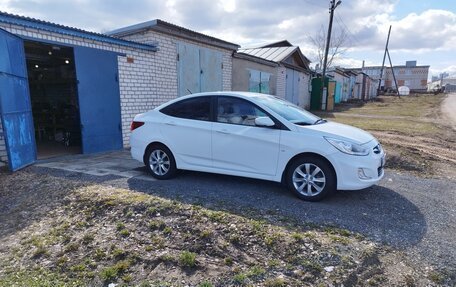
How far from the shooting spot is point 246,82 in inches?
556

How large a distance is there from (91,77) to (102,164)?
246 centimetres

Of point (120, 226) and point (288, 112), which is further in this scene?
point (288, 112)

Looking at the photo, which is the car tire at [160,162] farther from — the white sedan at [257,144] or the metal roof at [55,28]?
the metal roof at [55,28]

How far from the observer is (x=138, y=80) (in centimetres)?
905

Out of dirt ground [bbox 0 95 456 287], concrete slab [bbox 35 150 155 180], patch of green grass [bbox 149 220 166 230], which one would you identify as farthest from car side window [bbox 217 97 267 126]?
patch of green grass [bbox 149 220 166 230]

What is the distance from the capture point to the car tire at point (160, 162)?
548 cm

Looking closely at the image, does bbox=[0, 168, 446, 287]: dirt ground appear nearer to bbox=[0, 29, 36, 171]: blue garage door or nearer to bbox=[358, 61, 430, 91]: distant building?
bbox=[0, 29, 36, 171]: blue garage door

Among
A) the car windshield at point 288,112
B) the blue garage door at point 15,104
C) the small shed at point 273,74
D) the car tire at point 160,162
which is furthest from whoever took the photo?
the small shed at point 273,74

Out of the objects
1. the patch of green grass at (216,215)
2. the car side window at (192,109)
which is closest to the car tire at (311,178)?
the patch of green grass at (216,215)

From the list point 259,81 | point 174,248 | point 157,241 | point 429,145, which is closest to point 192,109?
point 157,241

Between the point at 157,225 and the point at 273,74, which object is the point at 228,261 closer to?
the point at 157,225

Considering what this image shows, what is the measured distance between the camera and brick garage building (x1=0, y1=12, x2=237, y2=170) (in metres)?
6.19

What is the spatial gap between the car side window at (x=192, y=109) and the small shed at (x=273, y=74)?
8159 mm

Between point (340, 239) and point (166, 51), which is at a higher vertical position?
point (166, 51)
